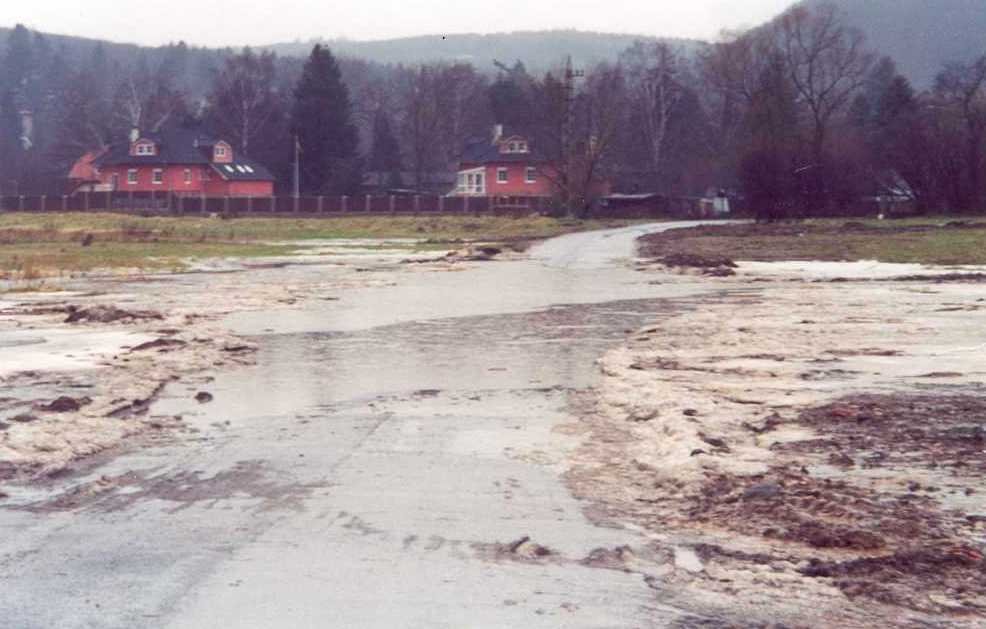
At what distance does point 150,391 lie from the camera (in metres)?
13.9

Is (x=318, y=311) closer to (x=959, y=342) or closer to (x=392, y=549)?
(x=959, y=342)

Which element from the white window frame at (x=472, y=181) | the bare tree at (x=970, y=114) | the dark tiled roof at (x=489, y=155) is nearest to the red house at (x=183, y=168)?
the white window frame at (x=472, y=181)

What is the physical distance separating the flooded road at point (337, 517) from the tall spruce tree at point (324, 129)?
104 meters

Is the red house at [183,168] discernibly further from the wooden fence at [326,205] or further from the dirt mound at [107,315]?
the dirt mound at [107,315]

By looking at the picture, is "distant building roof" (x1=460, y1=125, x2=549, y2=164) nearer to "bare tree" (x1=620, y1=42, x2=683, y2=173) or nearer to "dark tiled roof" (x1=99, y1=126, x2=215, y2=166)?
"bare tree" (x1=620, y1=42, x2=683, y2=173)

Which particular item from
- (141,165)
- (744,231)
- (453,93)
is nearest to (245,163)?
(141,165)

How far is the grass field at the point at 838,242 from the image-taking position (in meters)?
41.9

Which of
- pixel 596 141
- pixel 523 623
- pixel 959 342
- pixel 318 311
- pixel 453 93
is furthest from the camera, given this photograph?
pixel 453 93

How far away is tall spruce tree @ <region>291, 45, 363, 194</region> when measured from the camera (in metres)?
118

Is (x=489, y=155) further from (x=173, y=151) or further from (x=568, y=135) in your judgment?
(x=568, y=135)

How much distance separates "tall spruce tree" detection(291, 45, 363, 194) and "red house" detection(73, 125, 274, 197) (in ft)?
14.5

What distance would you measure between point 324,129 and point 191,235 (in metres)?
56.7

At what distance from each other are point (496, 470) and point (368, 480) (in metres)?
0.96

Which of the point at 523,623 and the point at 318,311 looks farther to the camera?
the point at 318,311
